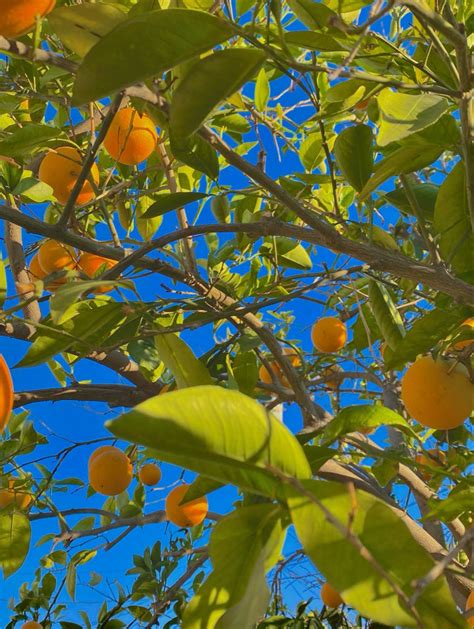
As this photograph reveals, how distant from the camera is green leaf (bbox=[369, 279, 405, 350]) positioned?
3.53 feet

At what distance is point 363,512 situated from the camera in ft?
1.50

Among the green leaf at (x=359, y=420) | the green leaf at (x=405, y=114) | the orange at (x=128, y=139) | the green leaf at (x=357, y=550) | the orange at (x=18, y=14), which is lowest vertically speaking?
the green leaf at (x=357, y=550)

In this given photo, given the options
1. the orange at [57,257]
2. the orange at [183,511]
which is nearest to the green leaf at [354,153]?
the orange at [57,257]

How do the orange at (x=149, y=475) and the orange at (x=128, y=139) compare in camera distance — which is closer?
the orange at (x=128, y=139)

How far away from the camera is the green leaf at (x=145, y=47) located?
527mm

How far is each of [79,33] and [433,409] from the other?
71 cm

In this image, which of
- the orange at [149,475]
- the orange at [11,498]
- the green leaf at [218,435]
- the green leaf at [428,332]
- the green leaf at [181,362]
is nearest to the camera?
the green leaf at [218,435]

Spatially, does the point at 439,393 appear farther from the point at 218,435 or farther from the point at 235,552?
the point at 218,435

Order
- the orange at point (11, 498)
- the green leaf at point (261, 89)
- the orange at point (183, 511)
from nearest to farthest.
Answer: the green leaf at point (261, 89) → the orange at point (183, 511) → the orange at point (11, 498)

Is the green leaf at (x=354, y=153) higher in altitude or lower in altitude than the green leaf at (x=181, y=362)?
higher

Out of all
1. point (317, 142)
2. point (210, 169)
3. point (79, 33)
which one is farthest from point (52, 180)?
point (79, 33)

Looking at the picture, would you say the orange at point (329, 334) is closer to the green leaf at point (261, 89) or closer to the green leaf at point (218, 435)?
the green leaf at point (261, 89)

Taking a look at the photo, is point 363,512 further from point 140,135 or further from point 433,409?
point 140,135

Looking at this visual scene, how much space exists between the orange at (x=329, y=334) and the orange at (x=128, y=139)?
3.08 ft
